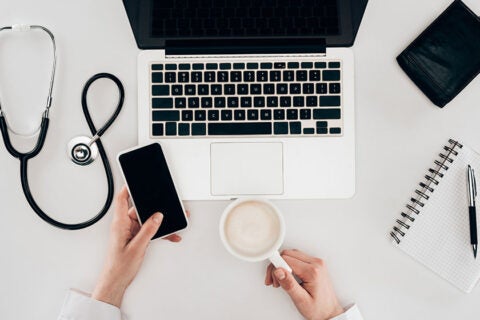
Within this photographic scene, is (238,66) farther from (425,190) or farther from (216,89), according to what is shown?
(425,190)

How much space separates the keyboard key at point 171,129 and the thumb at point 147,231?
159 mm

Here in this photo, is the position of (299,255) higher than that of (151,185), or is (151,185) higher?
(151,185)

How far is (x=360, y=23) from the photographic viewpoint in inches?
36.3

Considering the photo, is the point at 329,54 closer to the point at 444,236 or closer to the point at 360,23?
the point at 360,23

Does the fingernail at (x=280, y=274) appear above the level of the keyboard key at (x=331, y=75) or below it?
below

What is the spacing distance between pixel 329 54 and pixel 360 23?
8cm

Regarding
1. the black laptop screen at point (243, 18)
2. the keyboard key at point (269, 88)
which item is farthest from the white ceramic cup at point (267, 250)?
the black laptop screen at point (243, 18)

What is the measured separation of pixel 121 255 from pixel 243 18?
1.67 feet

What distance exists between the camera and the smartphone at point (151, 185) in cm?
92

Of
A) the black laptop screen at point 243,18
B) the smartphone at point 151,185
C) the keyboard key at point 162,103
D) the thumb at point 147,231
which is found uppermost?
the black laptop screen at point 243,18

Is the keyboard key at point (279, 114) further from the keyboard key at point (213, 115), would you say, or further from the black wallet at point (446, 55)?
the black wallet at point (446, 55)

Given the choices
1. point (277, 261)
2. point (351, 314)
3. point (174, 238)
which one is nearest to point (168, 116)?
point (174, 238)

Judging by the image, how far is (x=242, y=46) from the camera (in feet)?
3.05

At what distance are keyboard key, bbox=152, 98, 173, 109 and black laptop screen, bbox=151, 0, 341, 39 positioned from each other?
12 cm
